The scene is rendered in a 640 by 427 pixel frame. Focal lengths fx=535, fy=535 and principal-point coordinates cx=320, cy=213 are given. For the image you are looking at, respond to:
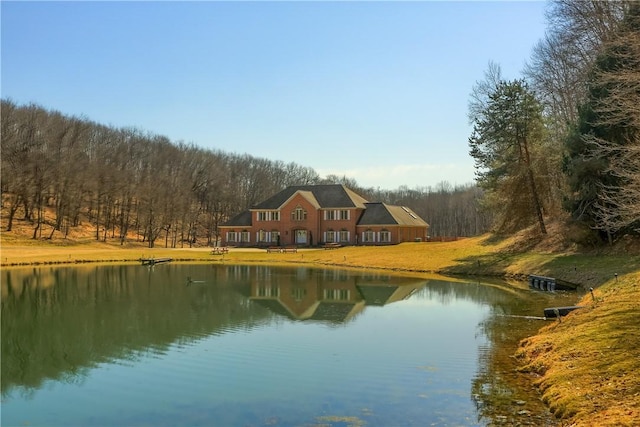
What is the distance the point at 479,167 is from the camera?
43.4m

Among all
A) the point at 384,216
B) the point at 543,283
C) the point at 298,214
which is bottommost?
the point at 543,283

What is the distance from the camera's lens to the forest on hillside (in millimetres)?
24312

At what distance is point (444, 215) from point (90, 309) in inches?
3773

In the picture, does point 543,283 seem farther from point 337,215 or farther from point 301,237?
point 301,237

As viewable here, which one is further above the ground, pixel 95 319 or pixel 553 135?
pixel 553 135

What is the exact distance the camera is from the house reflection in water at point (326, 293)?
843 inches

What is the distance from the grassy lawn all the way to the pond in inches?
26.9

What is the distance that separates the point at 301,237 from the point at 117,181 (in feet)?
87.4

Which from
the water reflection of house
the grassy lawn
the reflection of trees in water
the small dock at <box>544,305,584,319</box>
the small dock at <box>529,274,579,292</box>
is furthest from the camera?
the small dock at <box>529,274,579,292</box>

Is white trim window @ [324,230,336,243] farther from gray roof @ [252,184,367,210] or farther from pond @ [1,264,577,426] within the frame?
pond @ [1,264,577,426]

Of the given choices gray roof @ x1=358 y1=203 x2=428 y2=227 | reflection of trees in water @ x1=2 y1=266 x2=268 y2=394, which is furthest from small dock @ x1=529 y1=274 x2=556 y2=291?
gray roof @ x1=358 y1=203 x2=428 y2=227

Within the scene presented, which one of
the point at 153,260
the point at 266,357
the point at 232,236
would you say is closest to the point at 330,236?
the point at 232,236

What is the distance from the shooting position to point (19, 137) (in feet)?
222

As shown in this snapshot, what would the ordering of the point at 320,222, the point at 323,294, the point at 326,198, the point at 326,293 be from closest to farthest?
the point at 323,294, the point at 326,293, the point at 320,222, the point at 326,198
